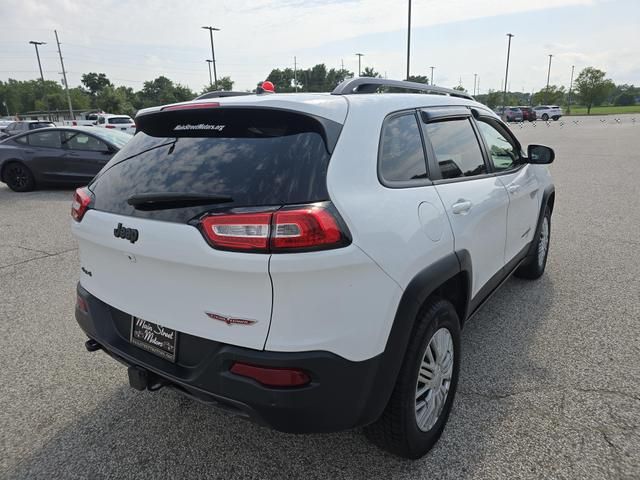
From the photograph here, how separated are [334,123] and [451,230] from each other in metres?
0.86

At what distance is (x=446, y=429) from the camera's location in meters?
2.57

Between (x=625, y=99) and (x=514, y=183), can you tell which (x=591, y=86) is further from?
(x=514, y=183)

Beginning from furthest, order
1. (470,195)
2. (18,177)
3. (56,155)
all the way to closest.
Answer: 1. (18,177)
2. (56,155)
3. (470,195)

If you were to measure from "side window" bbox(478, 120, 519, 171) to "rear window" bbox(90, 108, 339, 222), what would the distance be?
1.83 meters

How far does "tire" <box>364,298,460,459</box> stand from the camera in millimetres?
2109

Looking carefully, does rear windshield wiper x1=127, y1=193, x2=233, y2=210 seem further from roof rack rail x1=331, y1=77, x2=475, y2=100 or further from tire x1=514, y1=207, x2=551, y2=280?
tire x1=514, y1=207, x2=551, y2=280

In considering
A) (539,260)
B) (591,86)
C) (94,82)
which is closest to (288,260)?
(539,260)

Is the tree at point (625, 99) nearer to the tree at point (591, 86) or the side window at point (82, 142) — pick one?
the tree at point (591, 86)

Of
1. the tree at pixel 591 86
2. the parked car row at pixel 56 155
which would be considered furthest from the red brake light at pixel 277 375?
the tree at pixel 591 86

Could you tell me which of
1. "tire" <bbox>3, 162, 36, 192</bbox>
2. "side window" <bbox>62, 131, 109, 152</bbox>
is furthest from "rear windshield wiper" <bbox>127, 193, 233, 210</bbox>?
"tire" <bbox>3, 162, 36, 192</bbox>

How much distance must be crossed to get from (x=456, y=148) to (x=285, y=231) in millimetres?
1608

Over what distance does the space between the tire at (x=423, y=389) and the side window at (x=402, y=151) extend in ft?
2.12

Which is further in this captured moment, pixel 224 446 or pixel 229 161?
pixel 224 446

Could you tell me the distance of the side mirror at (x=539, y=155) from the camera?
12.8 ft
